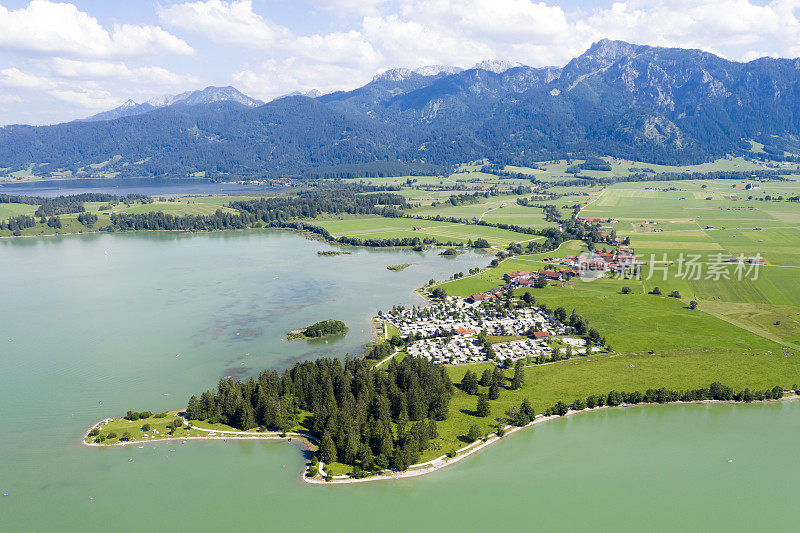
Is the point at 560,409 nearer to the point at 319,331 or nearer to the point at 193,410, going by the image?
the point at 319,331

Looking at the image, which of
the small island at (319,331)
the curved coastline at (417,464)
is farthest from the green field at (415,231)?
the curved coastline at (417,464)

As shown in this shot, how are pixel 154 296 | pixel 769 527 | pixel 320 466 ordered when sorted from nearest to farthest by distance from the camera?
pixel 769 527 < pixel 320 466 < pixel 154 296

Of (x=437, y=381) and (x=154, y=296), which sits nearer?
(x=437, y=381)

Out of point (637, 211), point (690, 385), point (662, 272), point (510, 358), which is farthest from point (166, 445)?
point (637, 211)

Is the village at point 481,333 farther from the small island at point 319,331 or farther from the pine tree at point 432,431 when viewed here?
the pine tree at point 432,431

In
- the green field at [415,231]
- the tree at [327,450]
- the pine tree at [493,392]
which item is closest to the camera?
the tree at [327,450]

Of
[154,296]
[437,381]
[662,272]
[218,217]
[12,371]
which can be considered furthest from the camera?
[218,217]

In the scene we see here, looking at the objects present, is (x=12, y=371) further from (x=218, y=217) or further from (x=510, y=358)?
(x=218, y=217)
